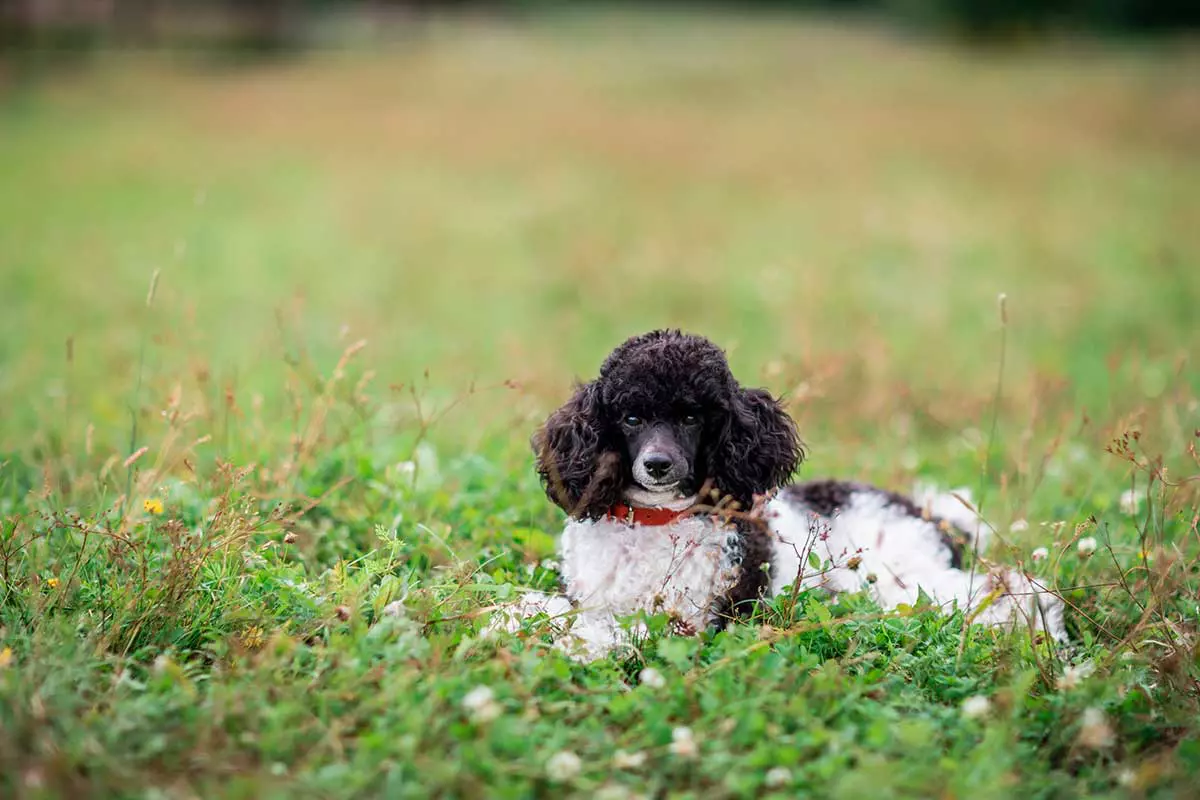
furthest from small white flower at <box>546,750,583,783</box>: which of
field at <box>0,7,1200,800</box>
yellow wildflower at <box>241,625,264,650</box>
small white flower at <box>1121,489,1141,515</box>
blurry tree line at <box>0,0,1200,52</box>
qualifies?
blurry tree line at <box>0,0,1200,52</box>

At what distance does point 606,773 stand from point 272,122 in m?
19.6

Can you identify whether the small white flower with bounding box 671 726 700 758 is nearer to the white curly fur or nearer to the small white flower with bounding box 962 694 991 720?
the white curly fur

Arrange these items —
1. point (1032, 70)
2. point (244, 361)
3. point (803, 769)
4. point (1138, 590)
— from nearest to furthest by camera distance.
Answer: point (803, 769) → point (1138, 590) → point (244, 361) → point (1032, 70)

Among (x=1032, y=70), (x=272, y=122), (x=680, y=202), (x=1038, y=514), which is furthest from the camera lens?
(x=1032, y=70)

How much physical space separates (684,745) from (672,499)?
3.42 feet

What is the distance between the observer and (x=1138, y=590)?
3623mm

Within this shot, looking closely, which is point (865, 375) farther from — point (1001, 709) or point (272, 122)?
point (272, 122)

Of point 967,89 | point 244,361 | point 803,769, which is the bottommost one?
point 244,361

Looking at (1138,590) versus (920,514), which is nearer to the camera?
(1138,590)

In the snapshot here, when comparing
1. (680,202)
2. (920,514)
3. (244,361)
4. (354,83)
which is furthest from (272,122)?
(920,514)

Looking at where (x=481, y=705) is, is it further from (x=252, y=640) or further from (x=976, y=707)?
(x=976, y=707)

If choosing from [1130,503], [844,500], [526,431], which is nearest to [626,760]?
[844,500]

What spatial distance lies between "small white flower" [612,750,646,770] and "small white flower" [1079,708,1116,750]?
1245 mm

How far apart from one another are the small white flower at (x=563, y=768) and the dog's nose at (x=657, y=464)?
1.02m
